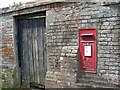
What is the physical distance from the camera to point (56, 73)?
577cm

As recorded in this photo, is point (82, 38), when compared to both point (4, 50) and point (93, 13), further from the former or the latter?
point (4, 50)

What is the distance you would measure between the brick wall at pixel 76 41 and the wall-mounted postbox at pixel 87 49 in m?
0.10

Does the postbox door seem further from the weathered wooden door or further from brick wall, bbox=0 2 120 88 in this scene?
the weathered wooden door

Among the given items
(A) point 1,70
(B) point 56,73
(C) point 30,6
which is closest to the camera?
(B) point 56,73

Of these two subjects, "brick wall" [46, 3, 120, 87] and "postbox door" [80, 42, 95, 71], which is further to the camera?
"postbox door" [80, 42, 95, 71]

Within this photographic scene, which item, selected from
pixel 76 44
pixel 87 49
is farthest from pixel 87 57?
pixel 76 44

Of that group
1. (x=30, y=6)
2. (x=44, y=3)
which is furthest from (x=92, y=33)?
(x=30, y=6)

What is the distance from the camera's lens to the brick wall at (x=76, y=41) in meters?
4.78

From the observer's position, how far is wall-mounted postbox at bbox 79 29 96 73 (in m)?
5.07

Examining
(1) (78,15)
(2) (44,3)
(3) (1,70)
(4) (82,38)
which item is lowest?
(3) (1,70)

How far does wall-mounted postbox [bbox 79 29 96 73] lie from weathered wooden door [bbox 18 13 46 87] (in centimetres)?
141

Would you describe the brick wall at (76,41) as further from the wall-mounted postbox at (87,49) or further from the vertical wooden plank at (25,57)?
the vertical wooden plank at (25,57)

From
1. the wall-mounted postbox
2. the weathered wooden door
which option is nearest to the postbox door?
the wall-mounted postbox

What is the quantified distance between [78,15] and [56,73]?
Result: 1.52 m
